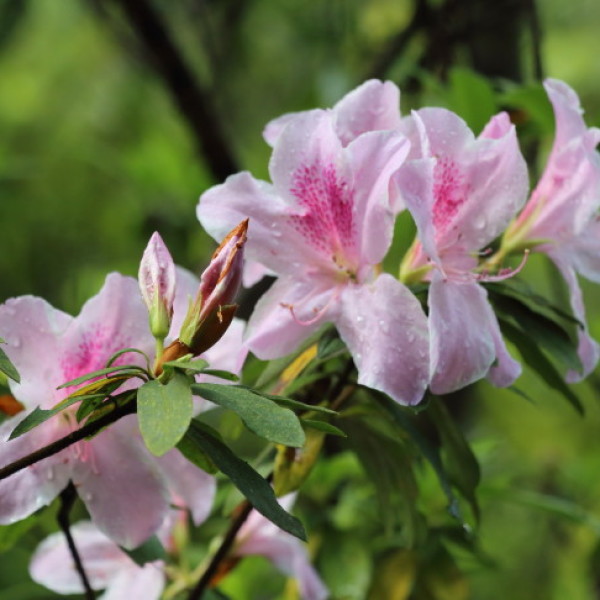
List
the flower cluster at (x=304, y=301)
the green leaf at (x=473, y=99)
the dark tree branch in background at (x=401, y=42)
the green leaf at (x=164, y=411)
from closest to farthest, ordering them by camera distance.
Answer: the green leaf at (x=164, y=411)
the flower cluster at (x=304, y=301)
the green leaf at (x=473, y=99)
the dark tree branch in background at (x=401, y=42)

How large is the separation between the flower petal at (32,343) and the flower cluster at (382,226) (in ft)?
0.40

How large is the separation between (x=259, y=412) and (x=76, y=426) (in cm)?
17

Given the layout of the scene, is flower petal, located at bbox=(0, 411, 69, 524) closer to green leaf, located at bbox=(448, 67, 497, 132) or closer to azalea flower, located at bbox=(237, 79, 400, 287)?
azalea flower, located at bbox=(237, 79, 400, 287)

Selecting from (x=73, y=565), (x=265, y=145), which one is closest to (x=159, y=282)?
(x=73, y=565)

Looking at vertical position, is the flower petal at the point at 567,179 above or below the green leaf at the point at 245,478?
below

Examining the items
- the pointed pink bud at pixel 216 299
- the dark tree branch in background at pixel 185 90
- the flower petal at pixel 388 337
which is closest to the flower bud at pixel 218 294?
the pointed pink bud at pixel 216 299

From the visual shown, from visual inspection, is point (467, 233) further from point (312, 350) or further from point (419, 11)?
point (419, 11)

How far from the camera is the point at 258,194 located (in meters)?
0.77

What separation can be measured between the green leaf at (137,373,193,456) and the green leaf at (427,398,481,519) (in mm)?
292

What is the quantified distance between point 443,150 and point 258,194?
130 mm

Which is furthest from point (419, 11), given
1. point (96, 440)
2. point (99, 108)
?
point (99, 108)

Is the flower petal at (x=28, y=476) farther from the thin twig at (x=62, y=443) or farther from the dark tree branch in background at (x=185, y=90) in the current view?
the dark tree branch in background at (x=185, y=90)

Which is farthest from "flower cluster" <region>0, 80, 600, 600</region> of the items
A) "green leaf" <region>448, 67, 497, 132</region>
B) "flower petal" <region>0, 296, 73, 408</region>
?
"green leaf" <region>448, 67, 497, 132</region>

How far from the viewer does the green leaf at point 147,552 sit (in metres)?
0.81
